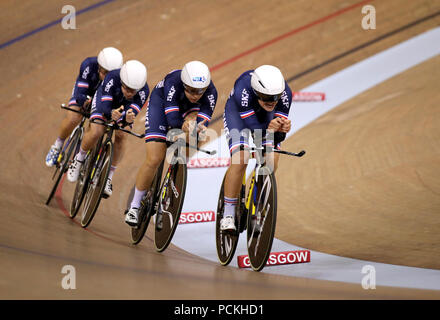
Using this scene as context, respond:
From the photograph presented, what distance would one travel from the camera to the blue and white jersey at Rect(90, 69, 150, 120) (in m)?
4.20

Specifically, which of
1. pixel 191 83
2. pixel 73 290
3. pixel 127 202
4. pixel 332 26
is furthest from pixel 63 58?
pixel 73 290

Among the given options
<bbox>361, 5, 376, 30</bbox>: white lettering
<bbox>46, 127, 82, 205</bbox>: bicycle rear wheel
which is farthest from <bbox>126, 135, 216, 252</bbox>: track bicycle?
<bbox>361, 5, 376, 30</bbox>: white lettering

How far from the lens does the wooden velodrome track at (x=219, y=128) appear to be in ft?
9.62

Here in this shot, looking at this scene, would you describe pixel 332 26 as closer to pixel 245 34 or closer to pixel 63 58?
pixel 245 34

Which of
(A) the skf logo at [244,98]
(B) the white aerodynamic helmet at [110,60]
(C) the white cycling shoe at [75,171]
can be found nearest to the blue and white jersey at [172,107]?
(A) the skf logo at [244,98]

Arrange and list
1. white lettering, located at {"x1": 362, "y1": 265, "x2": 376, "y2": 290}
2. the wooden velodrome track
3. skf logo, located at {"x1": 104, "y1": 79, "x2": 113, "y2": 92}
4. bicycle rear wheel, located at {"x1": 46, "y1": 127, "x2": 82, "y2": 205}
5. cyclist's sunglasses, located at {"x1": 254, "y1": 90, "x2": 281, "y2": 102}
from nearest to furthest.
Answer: the wooden velodrome track, white lettering, located at {"x1": 362, "y1": 265, "x2": 376, "y2": 290}, cyclist's sunglasses, located at {"x1": 254, "y1": 90, "x2": 281, "y2": 102}, skf logo, located at {"x1": 104, "y1": 79, "x2": 113, "y2": 92}, bicycle rear wheel, located at {"x1": 46, "y1": 127, "x2": 82, "y2": 205}

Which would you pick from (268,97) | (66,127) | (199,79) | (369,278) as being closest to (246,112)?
(268,97)

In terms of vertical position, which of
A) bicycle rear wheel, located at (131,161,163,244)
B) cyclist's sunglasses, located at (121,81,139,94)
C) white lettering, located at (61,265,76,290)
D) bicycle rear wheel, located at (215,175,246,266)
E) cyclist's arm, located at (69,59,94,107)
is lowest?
white lettering, located at (61,265,76,290)

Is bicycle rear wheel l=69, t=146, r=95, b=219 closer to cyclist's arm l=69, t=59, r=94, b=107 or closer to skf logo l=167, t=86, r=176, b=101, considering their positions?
cyclist's arm l=69, t=59, r=94, b=107

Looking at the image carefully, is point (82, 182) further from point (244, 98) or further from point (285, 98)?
point (285, 98)

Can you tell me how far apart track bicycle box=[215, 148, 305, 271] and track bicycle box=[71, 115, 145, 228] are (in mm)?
995

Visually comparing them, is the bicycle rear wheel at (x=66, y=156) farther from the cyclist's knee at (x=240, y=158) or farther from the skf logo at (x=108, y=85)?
the cyclist's knee at (x=240, y=158)

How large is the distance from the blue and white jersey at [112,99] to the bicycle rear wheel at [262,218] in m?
1.30

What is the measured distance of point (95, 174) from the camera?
14.0 ft
